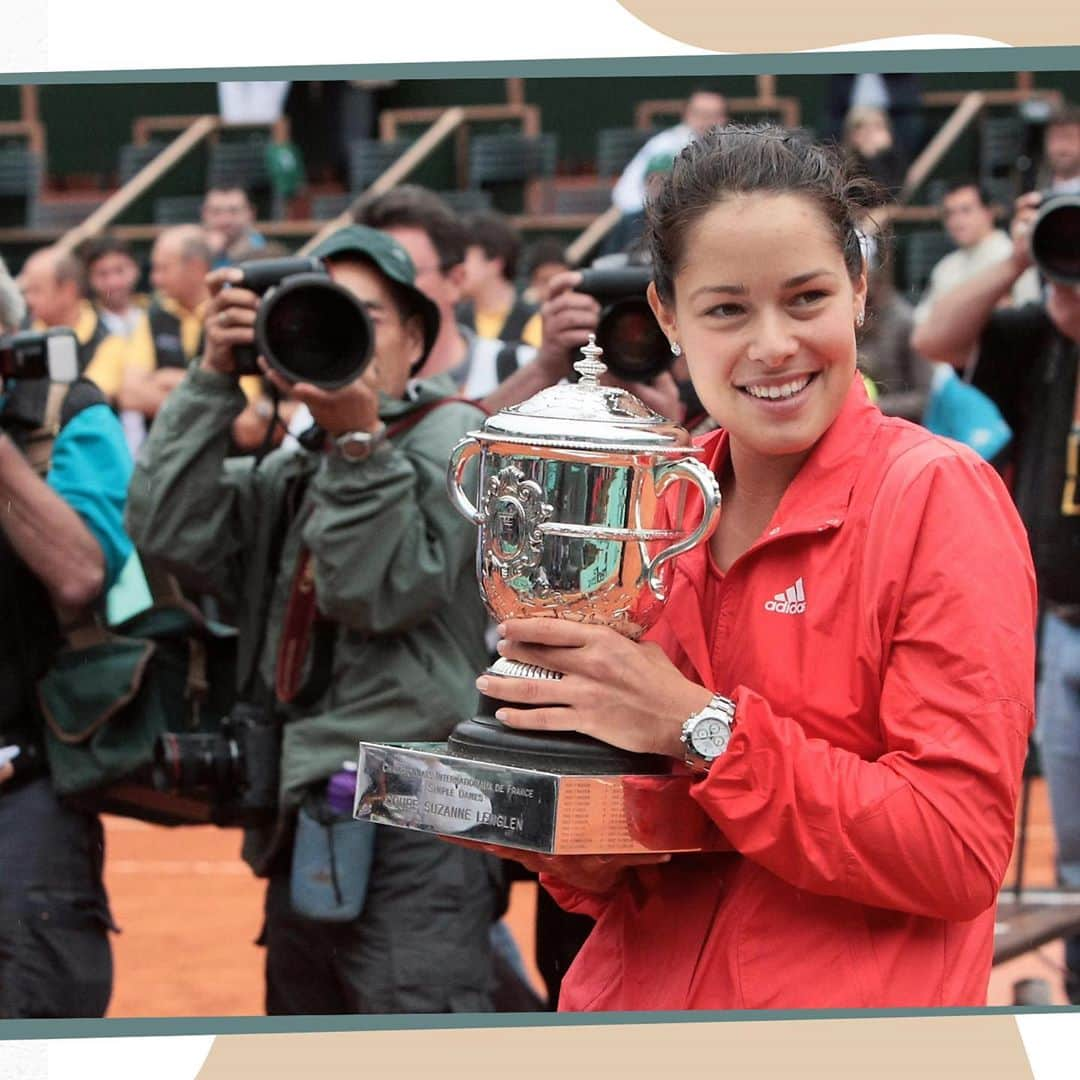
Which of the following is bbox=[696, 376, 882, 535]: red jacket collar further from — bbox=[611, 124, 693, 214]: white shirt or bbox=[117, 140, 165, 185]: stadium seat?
bbox=[117, 140, 165, 185]: stadium seat

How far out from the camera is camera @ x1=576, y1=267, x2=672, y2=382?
2794mm

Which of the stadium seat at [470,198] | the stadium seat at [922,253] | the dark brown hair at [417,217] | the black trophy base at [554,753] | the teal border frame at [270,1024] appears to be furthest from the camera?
the stadium seat at [470,198]

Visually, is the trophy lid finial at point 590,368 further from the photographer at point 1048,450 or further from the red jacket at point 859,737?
the photographer at point 1048,450

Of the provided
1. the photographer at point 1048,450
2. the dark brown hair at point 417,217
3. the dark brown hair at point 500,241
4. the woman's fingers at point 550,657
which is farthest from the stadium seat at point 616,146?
the woman's fingers at point 550,657

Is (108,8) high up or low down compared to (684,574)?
up

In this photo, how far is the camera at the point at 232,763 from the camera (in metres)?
2.92

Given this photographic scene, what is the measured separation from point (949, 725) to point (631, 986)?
397 mm

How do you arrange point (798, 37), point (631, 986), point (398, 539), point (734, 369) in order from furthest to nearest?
point (398, 539), point (798, 37), point (631, 986), point (734, 369)

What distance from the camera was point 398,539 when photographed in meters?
2.75

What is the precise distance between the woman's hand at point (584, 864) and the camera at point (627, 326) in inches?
49.5

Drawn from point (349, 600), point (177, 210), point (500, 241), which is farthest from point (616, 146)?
point (500, 241)

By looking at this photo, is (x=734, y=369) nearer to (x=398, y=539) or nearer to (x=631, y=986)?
(x=631, y=986)

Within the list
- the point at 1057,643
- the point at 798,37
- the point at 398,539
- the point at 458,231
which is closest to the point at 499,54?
the point at 798,37

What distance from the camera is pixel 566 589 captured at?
1.61 metres
